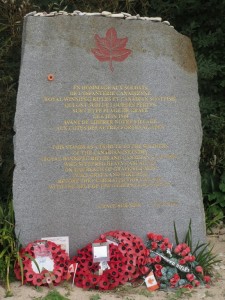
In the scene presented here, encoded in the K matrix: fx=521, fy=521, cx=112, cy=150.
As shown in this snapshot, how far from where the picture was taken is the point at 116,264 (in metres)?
4.00

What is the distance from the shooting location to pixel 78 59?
14.3 feet

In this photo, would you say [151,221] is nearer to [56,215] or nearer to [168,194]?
[168,194]

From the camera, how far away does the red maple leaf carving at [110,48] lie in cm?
439

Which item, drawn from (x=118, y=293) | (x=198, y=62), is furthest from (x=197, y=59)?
(x=118, y=293)

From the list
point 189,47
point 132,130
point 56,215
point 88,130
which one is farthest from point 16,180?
point 189,47

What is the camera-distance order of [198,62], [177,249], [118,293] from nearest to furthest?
[118,293], [177,249], [198,62]

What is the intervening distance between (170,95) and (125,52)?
20.9 inches

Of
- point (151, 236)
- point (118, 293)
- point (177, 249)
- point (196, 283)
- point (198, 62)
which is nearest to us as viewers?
point (118, 293)

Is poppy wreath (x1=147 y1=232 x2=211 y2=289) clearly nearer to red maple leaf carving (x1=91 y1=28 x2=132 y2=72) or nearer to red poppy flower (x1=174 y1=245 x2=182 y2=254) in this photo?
red poppy flower (x1=174 y1=245 x2=182 y2=254)

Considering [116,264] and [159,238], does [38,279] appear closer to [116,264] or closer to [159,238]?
[116,264]

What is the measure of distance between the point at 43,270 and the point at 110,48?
190cm

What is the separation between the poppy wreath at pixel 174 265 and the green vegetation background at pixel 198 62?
1.08m

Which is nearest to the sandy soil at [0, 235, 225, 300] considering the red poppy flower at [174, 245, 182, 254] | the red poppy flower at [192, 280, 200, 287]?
the red poppy flower at [192, 280, 200, 287]

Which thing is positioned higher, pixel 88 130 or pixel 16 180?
pixel 88 130
